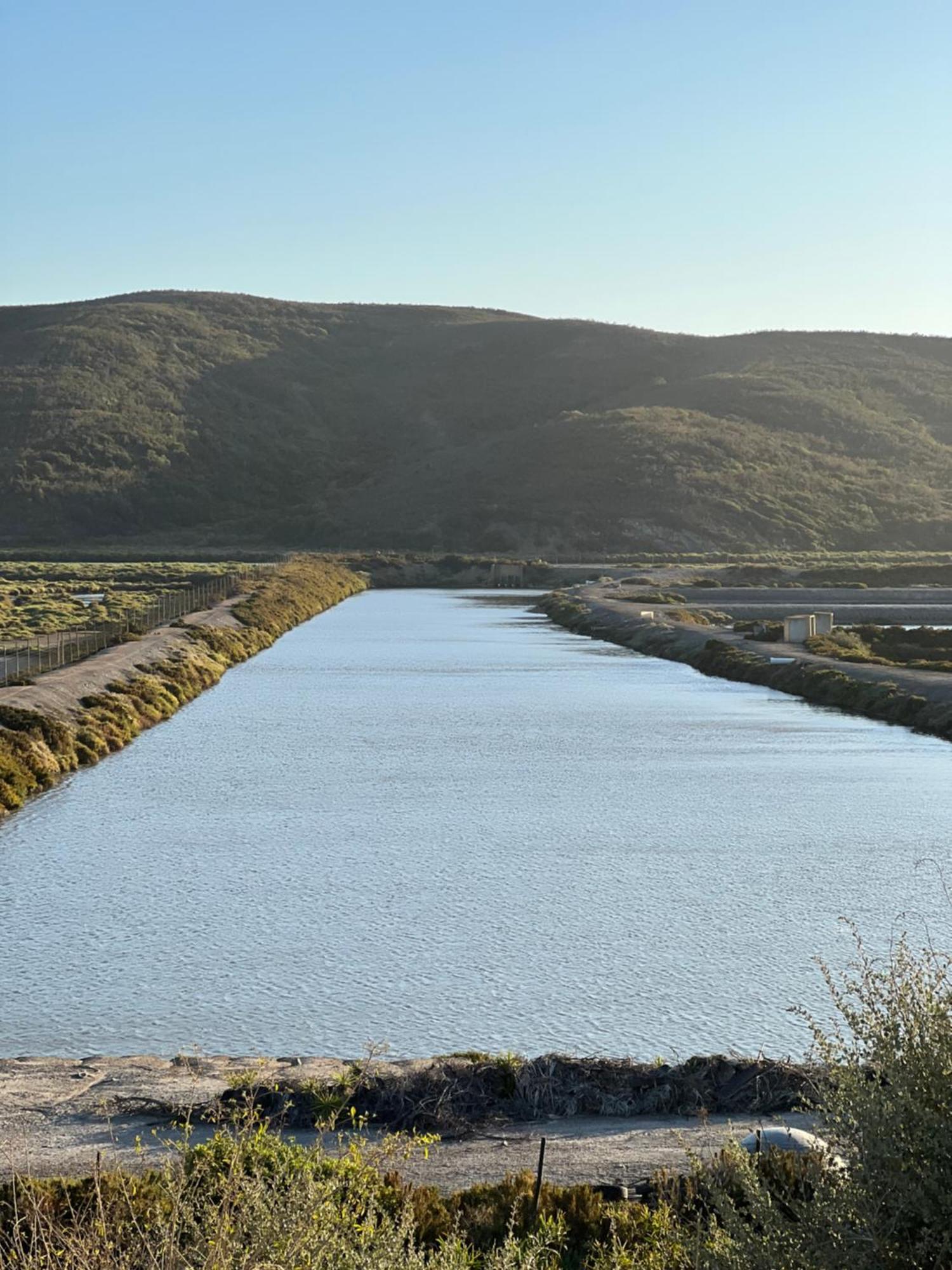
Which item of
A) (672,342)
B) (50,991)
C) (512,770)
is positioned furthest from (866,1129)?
(672,342)

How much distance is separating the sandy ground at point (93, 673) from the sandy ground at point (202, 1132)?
18423mm

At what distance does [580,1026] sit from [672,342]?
175 metres

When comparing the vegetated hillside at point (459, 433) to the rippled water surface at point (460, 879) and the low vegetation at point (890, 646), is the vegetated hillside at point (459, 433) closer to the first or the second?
the low vegetation at point (890, 646)

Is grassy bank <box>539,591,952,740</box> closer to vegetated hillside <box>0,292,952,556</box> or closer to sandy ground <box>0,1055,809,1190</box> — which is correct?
sandy ground <box>0,1055,809,1190</box>

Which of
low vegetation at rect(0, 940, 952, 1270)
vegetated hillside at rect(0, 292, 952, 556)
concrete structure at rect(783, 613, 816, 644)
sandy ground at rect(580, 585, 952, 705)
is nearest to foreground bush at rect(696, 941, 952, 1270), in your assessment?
low vegetation at rect(0, 940, 952, 1270)

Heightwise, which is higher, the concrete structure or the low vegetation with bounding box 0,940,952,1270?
the low vegetation with bounding box 0,940,952,1270

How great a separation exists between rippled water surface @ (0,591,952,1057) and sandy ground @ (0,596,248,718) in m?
2.15

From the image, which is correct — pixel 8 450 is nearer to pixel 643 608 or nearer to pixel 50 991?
pixel 643 608

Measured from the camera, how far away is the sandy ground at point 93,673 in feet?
98.5

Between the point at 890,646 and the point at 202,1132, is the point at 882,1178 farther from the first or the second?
the point at 890,646

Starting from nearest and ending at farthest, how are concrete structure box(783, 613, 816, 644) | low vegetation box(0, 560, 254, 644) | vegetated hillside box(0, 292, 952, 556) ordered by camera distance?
1. concrete structure box(783, 613, 816, 644)
2. low vegetation box(0, 560, 254, 644)
3. vegetated hillside box(0, 292, 952, 556)

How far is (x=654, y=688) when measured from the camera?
134 feet

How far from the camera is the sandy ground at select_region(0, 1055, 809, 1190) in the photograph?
8906 mm

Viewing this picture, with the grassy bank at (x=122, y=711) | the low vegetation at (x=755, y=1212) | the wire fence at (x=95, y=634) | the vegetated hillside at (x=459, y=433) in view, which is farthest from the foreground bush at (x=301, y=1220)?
the vegetated hillside at (x=459, y=433)
